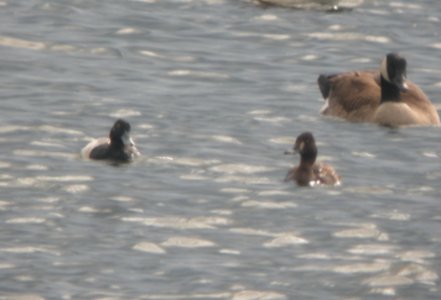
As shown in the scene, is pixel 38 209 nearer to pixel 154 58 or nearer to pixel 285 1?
pixel 154 58

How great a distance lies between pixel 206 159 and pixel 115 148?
0.98 metres

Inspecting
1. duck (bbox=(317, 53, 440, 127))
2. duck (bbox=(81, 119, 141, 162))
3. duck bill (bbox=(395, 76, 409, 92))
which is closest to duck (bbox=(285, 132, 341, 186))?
duck (bbox=(81, 119, 141, 162))

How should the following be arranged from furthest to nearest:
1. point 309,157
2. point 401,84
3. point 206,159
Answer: point 401,84 → point 206,159 → point 309,157

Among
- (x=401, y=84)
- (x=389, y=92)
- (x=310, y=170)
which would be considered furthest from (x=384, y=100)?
(x=310, y=170)

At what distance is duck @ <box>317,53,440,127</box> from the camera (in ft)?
83.4

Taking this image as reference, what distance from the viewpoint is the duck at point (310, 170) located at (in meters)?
21.4

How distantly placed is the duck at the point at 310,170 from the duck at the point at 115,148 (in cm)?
179

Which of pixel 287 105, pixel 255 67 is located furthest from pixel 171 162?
pixel 255 67

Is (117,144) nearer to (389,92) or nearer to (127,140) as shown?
(127,140)

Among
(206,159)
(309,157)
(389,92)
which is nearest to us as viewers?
(309,157)

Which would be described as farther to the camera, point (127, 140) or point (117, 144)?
point (127, 140)

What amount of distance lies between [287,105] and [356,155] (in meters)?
2.78

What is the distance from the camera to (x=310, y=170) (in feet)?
70.6

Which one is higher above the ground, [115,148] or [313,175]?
[115,148]
